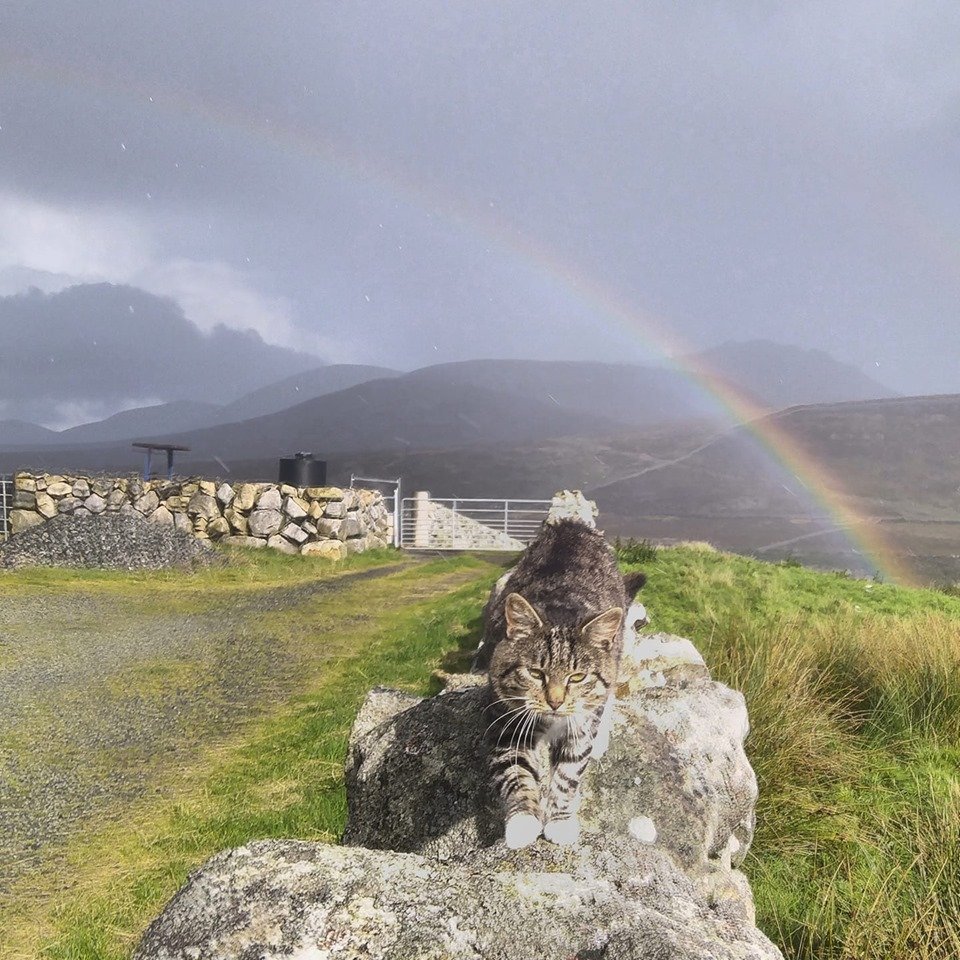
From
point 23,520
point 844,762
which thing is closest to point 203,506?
point 23,520

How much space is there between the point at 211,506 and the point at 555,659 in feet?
86.2

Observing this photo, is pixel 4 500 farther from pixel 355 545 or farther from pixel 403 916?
pixel 403 916

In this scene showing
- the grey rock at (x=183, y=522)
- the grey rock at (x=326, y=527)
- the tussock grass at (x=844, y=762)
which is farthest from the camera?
the grey rock at (x=326, y=527)

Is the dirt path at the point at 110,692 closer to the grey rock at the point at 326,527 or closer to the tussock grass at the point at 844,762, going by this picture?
the tussock grass at the point at 844,762

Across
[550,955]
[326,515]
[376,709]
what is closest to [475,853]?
[550,955]

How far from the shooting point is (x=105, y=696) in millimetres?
12562

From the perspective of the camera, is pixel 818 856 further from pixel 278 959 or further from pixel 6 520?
pixel 6 520

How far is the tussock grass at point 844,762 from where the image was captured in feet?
17.5

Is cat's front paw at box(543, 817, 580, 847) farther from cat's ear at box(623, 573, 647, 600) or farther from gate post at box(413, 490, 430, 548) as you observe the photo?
Answer: gate post at box(413, 490, 430, 548)

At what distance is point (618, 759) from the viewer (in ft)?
16.0

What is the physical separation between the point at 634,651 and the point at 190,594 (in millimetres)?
17494

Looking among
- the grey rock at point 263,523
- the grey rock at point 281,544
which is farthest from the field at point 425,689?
the grey rock at point 263,523

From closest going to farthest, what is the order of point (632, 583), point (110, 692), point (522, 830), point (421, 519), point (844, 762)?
1. point (522, 830)
2. point (632, 583)
3. point (844, 762)
4. point (110, 692)
5. point (421, 519)

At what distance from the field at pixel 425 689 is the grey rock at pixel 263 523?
823 cm
